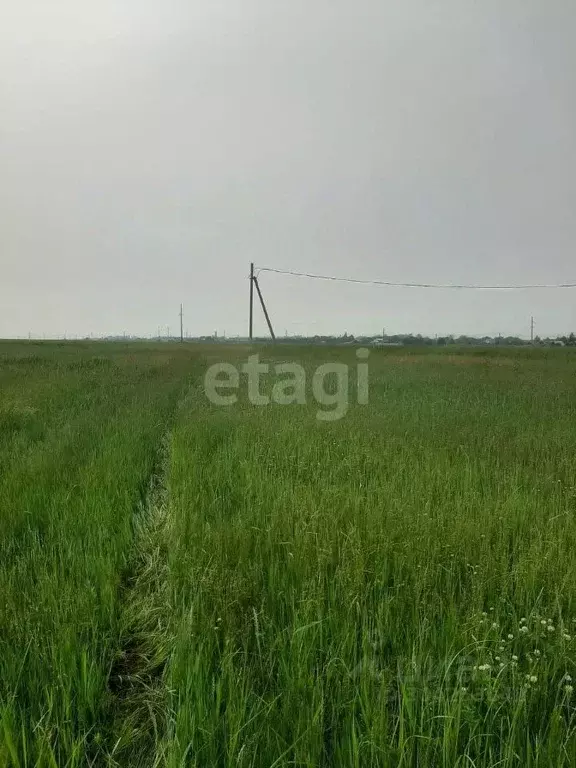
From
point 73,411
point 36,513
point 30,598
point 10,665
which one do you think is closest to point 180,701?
point 10,665

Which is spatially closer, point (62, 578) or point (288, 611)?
point (288, 611)

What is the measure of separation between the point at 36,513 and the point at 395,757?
3.20m

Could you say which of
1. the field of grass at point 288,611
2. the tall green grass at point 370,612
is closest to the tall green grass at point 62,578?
the field of grass at point 288,611

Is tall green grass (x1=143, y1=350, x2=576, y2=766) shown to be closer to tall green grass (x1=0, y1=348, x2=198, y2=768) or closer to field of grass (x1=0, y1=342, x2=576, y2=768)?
field of grass (x1=0, y1=342, x2=576, y2=768)

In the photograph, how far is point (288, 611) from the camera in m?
2.37

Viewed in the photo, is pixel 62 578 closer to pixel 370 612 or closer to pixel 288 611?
pixel 288 611

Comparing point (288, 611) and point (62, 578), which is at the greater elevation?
point (62, 578)

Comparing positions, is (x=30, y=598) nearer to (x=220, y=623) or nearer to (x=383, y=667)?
(x=220, y=623)

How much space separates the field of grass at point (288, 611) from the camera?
5.27 feet

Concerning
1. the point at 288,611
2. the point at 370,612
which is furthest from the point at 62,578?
the point at 370,612

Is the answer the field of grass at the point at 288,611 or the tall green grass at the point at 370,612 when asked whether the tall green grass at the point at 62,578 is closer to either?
the field of grass at the point at 288,611

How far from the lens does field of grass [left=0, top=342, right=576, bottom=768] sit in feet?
5.27

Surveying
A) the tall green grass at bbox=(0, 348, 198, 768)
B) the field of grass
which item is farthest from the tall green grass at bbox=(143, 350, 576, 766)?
the tall green grass at bbox=(0, 348, 198, 768)

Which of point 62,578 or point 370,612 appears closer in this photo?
point 370,612
